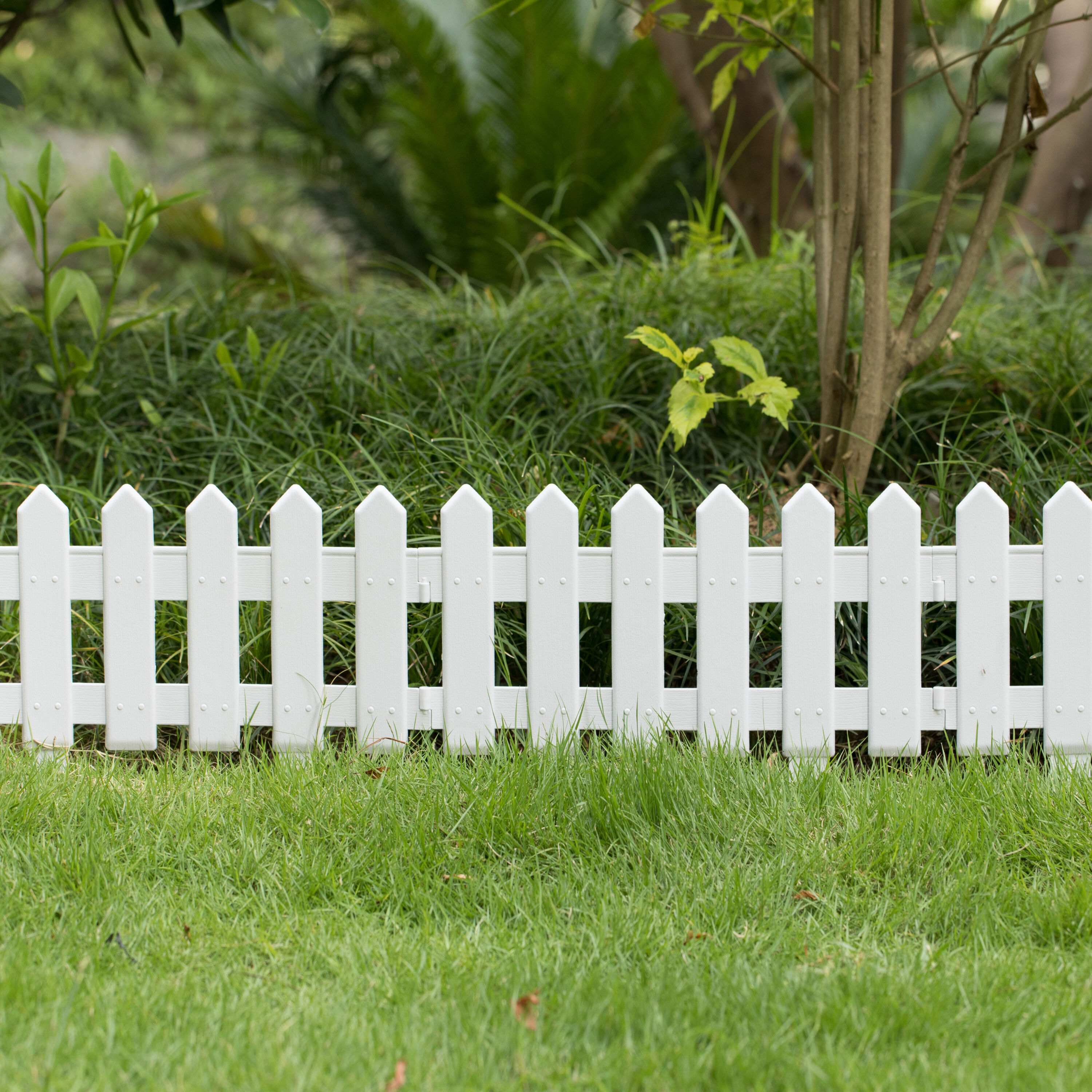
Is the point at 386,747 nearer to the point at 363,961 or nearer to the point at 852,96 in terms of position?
the point at 363,961

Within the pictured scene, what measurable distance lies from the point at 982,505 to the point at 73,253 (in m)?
2.96

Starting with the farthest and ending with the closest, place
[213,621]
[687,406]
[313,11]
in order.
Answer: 1. [313,11]
2. [687,406]
3. [213,621]

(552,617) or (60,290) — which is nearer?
(552,617)

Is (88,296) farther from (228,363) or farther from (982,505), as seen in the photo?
(982,505)

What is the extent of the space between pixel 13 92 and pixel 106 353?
3.19 ft

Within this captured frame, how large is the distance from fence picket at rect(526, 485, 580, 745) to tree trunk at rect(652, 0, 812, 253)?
3.40 meters

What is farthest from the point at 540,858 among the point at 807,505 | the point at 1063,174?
the point at 1063,174

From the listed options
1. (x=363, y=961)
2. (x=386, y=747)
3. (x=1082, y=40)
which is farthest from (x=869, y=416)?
(x=1082, y=40)

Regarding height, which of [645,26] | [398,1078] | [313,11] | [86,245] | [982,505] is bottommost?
[398,1078]

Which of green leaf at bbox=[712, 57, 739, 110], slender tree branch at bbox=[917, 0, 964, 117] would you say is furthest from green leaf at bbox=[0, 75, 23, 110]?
slender tree branch at bbox=[917, 0, 964, 117]

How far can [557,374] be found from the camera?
355 cm

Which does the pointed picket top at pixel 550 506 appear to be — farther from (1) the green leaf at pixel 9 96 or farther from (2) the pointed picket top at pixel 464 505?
(1) the green leaf at pixel 9 96

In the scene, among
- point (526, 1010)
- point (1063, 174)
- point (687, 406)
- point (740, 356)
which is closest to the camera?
point (526, 1010)

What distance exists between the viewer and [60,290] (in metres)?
3.31
